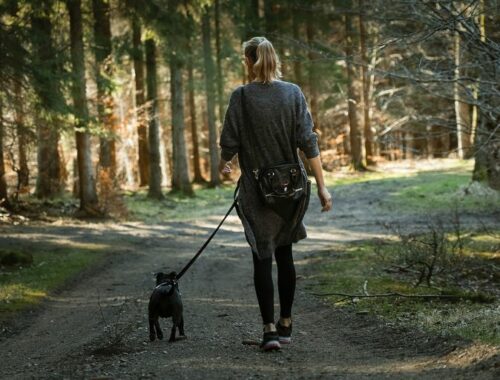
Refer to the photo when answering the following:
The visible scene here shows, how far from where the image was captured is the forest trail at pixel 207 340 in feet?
13.9

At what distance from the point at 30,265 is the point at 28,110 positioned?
5.07 m

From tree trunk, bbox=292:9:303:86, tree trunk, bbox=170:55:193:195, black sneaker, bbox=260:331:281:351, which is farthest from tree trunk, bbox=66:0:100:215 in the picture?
tree trunk, bbox=292:9:303:86

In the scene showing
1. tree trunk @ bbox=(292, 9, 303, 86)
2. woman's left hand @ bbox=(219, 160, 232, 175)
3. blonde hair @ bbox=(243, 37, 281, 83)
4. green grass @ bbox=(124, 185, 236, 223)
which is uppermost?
tree trunk @ bbox=(292, 9, 303, 86)

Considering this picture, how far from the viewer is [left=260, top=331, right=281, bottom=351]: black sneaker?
15.7ft

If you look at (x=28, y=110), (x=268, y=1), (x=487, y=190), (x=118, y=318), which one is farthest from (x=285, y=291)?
(x=268, y=1)

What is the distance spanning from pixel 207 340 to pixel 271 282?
910mm

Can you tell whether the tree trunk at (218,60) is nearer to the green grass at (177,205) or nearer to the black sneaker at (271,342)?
the green grass at (177,205)

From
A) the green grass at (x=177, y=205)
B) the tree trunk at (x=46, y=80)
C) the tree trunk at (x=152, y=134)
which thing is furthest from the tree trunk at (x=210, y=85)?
the tree trunk at (x=46, y=80)

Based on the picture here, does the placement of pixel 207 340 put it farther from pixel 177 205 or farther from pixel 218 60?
pixel 218 60

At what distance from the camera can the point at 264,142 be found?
4.93 m

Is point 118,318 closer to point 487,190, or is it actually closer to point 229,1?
point 487,190

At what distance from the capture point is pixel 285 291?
199 inches

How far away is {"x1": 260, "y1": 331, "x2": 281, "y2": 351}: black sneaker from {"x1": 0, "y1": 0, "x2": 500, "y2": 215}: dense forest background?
300 centimetres

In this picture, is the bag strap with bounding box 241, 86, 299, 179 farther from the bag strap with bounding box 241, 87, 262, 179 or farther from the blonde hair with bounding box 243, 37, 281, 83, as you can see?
the blonde hair with bounding box 243, 37, 281, 83
